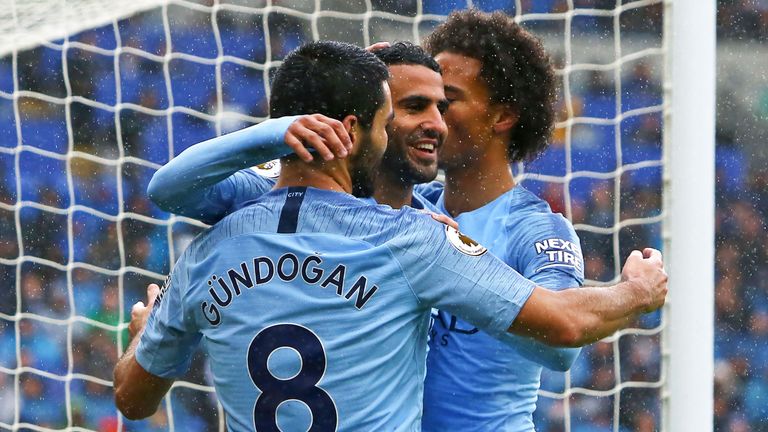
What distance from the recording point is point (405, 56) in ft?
9.30

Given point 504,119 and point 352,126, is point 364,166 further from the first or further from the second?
point 504,119

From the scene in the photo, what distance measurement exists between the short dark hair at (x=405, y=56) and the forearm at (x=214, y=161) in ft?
2.61

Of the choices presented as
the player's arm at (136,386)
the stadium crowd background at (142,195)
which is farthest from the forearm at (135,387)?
the stadium crowd background at (142,195)

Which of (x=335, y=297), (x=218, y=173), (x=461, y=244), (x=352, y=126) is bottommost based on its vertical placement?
(x=335, y=297)

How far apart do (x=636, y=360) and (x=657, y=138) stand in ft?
3.90

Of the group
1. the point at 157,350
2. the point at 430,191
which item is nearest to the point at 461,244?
the point at 157,350

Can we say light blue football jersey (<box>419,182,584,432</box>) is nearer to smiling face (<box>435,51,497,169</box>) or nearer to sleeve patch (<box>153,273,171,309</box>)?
smiling face (<box>435,51,497,169</box>)

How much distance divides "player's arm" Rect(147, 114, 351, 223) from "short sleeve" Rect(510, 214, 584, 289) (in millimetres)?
605

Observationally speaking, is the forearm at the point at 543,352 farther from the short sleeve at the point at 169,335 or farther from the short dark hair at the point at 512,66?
the short dark hair at the point at 512,66

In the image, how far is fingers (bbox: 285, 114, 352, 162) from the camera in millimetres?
1979

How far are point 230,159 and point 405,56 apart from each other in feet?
2.83

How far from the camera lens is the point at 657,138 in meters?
6.21

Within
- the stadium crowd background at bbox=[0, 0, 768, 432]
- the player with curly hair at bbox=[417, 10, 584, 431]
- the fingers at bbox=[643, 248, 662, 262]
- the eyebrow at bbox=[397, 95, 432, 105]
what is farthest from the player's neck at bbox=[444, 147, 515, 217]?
the stadium crowd background at bbox=[0, 0, 768, 432]

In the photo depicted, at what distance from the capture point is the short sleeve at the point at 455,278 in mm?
2078
